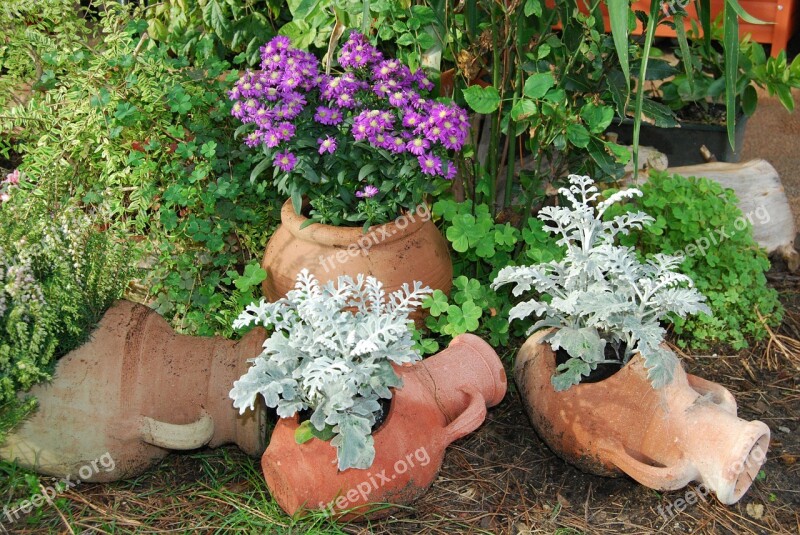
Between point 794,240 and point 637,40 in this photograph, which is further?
point 794,240

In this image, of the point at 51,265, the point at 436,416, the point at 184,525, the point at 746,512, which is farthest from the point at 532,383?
the point at 51,265

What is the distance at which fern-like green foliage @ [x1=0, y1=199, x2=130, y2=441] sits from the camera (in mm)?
1987

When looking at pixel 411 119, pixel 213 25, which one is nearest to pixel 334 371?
pixel 411 119

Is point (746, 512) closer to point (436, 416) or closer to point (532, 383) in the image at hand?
point (532, 383)

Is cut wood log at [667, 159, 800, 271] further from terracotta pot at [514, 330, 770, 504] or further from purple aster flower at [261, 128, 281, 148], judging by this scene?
purple aster flower at [261, 128, 281, 148]

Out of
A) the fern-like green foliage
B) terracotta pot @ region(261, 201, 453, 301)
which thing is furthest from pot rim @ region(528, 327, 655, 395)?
the fern-like green foliage

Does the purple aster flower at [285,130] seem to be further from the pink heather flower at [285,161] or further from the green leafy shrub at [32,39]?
the green leafy shrub at [32,39]

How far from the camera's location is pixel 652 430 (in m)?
2.14

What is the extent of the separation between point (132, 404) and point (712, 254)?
2.02 meters

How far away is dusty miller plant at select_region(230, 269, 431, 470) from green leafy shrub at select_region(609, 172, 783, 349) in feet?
4.09

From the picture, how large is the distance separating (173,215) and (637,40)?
1620mm

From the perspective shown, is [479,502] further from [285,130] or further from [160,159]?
[160,159]

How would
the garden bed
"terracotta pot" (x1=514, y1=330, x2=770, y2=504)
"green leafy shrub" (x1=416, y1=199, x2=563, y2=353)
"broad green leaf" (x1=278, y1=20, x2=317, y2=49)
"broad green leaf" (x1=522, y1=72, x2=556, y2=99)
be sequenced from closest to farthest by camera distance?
"terracotta pot" (x1=514, y1=330, x2=770, y2=504)
the garden bed
"broad green leaf" (x1=522, y1=72, x2=556, y2=99)
"green leafy shrub" (x1=416, y1=199, x2=563, y2=353)
"broad green leaf" (x1=278, y1=20, x2=317, y2=49)

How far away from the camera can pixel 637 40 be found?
2.61 m
